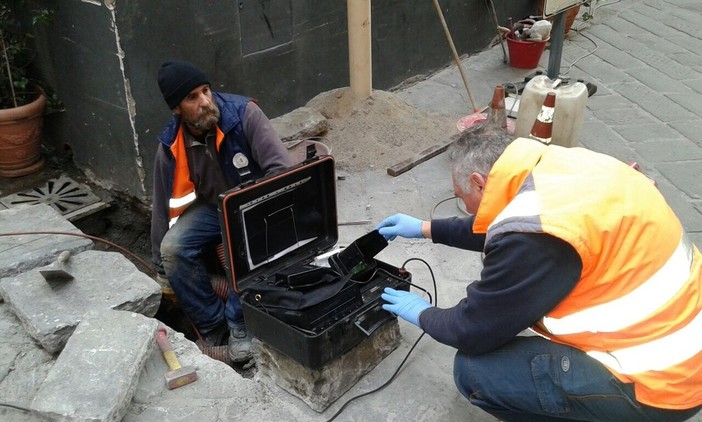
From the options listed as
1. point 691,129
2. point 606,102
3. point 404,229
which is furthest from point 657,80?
point 404,229

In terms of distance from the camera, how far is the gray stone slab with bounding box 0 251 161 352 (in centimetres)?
274

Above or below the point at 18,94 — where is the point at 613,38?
below

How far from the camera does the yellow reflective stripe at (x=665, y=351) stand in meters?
1.91

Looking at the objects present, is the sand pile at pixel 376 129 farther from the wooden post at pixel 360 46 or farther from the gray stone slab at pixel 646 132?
the gray stone slab at pixel 646 132

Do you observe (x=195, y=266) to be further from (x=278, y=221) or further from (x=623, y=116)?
(x=623, y=116)

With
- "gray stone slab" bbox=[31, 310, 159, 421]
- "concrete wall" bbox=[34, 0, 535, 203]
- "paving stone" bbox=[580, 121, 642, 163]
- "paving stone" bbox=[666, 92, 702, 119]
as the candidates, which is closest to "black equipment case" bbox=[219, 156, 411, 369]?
"gray stone slab" bbox=[31, 310, 159, 421]

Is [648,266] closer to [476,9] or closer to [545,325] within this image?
[545,325]

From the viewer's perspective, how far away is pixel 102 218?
14.7 ft

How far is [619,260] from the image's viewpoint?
1.86 metres

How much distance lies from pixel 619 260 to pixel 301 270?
129 centimetres

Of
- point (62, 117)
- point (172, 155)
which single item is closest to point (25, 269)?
point (172, 155)

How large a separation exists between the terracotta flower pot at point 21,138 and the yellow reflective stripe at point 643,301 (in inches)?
150

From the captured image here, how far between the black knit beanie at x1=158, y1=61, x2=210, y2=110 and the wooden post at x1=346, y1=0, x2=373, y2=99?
196 cm

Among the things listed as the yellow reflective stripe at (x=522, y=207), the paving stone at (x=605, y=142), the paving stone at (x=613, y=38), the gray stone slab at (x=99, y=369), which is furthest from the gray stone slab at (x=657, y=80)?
the gray stone slab at (x=99, y=369)
